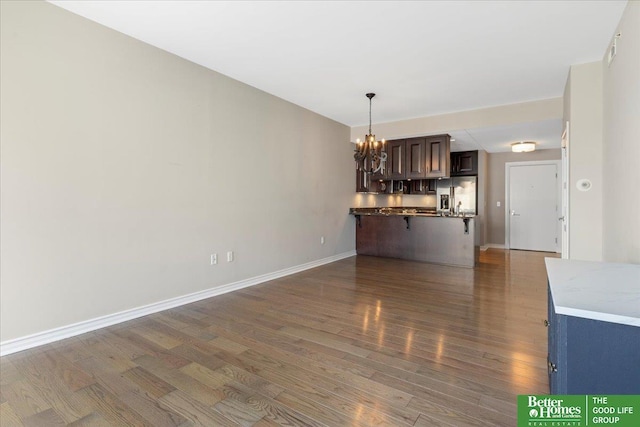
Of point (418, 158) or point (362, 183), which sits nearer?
point (418, 158)

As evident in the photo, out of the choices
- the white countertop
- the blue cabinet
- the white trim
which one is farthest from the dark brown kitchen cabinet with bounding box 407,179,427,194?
the blue cabinet

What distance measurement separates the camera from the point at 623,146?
2.47m

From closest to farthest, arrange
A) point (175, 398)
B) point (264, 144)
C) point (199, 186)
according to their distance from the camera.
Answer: point (175, 398)
point (199, 186)
point (264, 144)

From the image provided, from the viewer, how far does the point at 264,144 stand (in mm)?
4523

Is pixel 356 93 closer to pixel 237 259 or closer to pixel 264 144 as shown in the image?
pixel 264 144

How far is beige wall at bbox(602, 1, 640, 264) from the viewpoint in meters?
2.13

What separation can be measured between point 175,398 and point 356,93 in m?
4.09

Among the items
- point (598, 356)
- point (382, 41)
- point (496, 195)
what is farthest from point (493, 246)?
point (598, 356)

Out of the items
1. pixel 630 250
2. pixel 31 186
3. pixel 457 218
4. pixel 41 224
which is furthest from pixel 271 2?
pixel 457 218

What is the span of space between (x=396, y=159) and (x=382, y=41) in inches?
143

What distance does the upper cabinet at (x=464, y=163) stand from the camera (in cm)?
755

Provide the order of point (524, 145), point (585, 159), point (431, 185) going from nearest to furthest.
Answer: point (585, 159), point (524, 145), point (431, 185)

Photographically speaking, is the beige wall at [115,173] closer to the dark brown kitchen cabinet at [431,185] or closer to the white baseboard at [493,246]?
the dark brown kitchen cabinet at [431,185]

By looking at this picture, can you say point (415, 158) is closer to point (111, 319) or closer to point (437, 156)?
point (437, 156)
